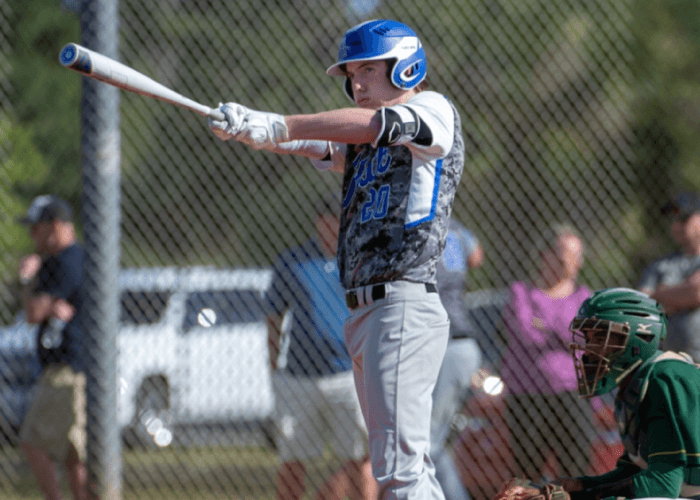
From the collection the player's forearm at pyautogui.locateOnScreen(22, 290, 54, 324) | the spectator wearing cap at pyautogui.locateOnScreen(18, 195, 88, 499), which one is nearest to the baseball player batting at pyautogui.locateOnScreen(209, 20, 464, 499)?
the spectator wearing cap at pyautogui.locateOnScreen(18, 195, 88, 499)

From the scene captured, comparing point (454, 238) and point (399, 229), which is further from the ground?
point (454, 238)

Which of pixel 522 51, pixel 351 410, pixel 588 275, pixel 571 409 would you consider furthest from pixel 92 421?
pixel 588 275

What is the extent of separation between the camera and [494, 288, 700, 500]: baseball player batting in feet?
7.32

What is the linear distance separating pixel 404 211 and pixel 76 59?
3.65 feet

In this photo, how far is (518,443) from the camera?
489 centimetres

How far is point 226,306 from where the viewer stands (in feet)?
24.4

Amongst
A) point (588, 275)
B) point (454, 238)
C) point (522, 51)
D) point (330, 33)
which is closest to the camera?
point (454, 238)

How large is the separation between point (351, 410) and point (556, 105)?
11.1ft

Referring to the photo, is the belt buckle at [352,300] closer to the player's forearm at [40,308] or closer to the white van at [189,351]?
the player's forearm at [40,308]

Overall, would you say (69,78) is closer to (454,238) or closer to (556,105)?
(556,105)

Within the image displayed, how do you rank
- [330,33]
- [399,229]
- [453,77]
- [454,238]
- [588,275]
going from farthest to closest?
1. [588,275]
2. [453,77]
3. [330,33]
4. [454,238]
5. [399,229]

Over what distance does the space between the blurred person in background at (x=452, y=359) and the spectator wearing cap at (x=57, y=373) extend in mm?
2070

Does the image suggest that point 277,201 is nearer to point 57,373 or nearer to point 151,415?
point 151,415

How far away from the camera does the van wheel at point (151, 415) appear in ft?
23.1
